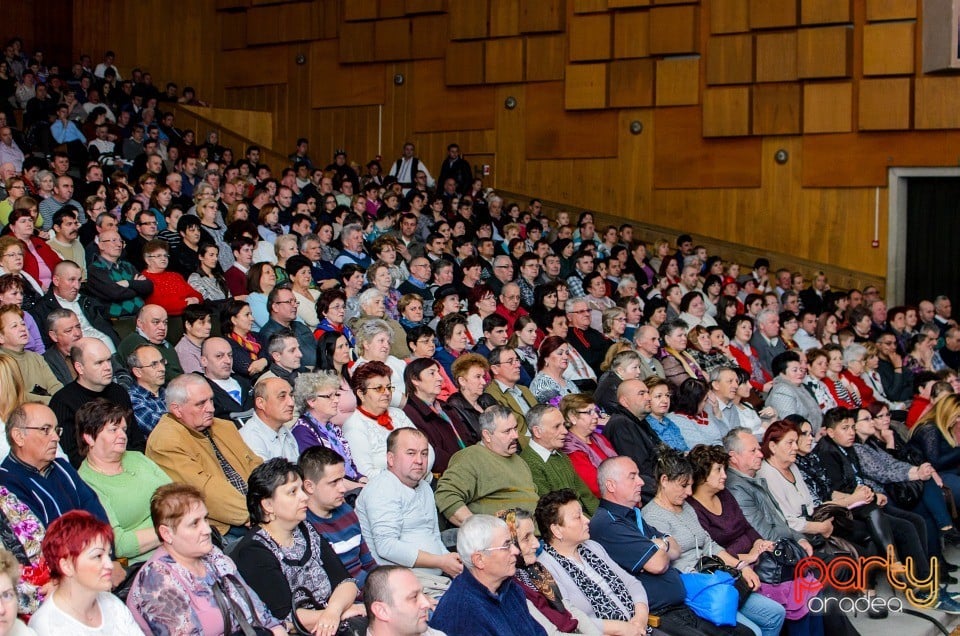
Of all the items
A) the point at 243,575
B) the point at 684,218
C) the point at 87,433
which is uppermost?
the point at 684,218

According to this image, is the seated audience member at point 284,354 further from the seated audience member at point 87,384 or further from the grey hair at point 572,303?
the grey hair at point 572,303

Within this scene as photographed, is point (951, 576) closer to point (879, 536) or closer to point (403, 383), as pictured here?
point (879, 536)

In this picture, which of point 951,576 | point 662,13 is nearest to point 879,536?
point 951,576

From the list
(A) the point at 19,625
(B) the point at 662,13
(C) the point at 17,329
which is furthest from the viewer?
(B) the point at 662,13

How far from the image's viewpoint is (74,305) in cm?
461

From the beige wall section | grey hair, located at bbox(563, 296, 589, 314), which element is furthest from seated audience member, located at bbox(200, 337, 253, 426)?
the beige wall section

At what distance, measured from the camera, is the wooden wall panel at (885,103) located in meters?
8.98

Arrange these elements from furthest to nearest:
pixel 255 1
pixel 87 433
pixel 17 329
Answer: pixel 255 1 < pixel 17 329 < pixel 87 433

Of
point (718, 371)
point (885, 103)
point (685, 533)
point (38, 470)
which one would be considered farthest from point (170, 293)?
point (885, 103)

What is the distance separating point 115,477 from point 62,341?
1161 mm

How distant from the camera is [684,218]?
9.98 meters

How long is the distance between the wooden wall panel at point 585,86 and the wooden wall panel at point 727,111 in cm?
94

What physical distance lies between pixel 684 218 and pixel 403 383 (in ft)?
19.4

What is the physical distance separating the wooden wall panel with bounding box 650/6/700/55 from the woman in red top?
5.90m
